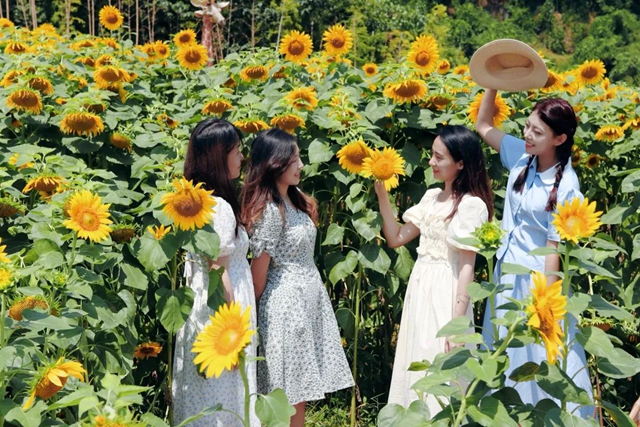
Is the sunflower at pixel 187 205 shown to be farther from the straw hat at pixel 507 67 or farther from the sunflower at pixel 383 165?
the straw hat at pixel 507 67

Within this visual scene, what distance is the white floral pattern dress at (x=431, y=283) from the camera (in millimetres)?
2752

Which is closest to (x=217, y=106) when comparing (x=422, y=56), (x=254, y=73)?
(x=254, y=73)

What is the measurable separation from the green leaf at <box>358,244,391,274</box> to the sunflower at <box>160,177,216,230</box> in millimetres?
978

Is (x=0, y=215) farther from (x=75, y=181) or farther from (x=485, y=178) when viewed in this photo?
(x=485, y=178)

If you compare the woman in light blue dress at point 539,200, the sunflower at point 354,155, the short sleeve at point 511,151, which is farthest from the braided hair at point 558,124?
the sunflower at point 354,155

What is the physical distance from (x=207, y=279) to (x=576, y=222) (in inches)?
46.4

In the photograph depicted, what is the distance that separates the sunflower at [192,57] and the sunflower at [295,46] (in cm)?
31

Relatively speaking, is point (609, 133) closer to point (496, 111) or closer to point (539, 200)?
point (496, 111)

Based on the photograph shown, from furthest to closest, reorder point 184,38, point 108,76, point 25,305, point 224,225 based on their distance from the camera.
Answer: point 184,38 → point 108,76 → point 224,225 → point 25,305

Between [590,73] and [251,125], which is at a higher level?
[590,73]

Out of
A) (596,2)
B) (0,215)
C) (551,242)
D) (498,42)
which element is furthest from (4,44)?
(596,2)

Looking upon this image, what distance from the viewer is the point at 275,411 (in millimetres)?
1602

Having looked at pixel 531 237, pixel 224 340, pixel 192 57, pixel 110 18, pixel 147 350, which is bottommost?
pixel 147 350

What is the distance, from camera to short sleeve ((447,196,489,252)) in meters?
2.72
